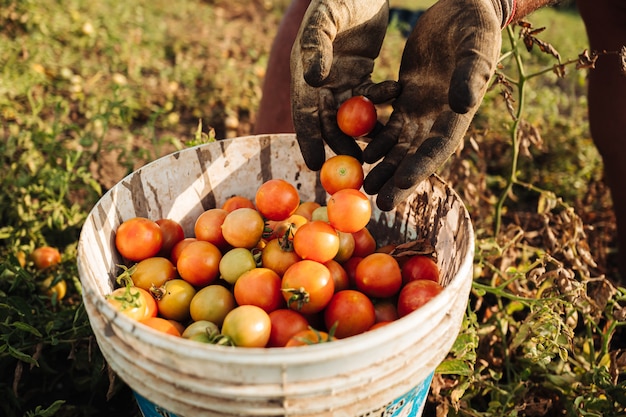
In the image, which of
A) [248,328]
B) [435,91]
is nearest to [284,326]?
[248,328]

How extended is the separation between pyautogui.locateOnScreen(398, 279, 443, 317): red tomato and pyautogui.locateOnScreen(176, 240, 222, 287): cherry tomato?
652mm

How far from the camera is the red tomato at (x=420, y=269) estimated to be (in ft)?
5.94

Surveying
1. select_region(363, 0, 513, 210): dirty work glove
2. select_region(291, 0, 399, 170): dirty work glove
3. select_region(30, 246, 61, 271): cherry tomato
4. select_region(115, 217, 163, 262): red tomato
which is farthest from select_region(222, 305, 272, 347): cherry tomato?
select_region(30, 246, 61, 271): cherry tomato

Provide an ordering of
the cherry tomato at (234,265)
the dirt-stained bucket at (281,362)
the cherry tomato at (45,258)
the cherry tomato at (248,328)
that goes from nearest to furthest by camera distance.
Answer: the dirt-stained bucket at (281,362)
the cherry tomato at (248,328)
the cherry tomato at (234,265)
the cherry tomato at (45,258)

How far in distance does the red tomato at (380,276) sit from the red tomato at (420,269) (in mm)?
39

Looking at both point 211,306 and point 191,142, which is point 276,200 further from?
point 191,142

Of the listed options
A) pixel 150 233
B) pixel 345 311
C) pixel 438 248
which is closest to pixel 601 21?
pixel 438 248

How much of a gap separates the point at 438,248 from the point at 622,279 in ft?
4.75

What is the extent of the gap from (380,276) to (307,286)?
0.28m

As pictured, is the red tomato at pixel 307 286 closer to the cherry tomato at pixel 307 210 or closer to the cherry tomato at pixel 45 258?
the cherry tomato at pixel 307 210

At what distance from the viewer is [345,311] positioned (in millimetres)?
1652

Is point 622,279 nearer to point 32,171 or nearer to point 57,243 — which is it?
point 57,243

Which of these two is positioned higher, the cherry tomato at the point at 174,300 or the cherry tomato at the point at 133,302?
the cherry tomato at the point at 133,302

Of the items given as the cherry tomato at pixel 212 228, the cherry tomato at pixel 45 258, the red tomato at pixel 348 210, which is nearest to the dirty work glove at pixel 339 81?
the red tomato at pixel 348 210
